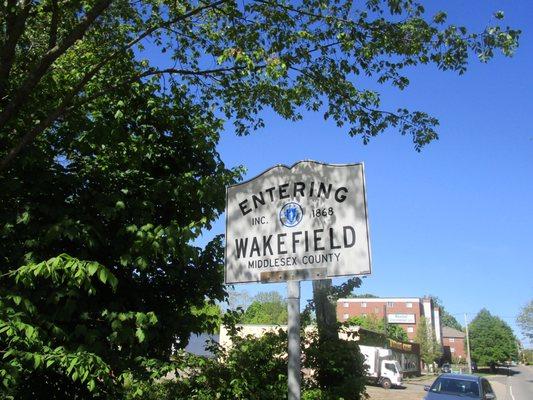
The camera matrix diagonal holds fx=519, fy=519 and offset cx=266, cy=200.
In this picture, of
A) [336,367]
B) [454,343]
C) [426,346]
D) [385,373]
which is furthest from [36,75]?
[454,343]

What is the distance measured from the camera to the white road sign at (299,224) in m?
3.18

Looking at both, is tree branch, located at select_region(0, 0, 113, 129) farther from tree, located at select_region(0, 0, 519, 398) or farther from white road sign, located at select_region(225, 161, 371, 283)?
white road sign, located at select_region(225, 161, 371, 283)

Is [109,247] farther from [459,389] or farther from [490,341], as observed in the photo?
[490,341]

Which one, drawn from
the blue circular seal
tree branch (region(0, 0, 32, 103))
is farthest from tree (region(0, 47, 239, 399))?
the blue circular seal

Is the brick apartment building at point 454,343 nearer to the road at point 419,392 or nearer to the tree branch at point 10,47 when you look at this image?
the road at point 419,392

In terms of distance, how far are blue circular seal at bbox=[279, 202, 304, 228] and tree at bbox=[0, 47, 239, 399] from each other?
5.11 ft

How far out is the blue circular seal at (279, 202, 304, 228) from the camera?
3398 mm

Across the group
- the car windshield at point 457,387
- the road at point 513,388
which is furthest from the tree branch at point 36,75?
the road at point 513,388

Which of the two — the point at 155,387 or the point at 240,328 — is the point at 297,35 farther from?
the point at 155,387

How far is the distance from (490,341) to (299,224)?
10267cm

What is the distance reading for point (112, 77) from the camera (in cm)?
783

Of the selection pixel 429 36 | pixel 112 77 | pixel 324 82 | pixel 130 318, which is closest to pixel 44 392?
pixel 130 318

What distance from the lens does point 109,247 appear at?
5.57 m

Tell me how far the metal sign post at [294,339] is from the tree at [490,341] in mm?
100476
